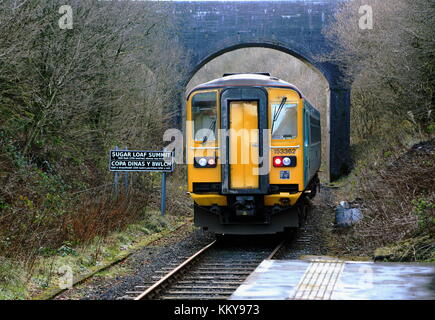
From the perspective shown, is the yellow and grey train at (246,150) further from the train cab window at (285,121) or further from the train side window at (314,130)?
the train side window at (314,130)

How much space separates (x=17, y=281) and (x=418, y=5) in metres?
11.8

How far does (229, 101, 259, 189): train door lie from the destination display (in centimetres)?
354

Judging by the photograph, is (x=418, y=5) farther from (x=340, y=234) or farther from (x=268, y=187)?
(x=268, y=187)

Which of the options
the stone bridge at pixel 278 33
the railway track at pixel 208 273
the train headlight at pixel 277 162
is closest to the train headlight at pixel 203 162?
the train headlight at pixel 277 162

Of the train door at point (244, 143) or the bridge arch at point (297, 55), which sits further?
the bridge arch at point (297, 55)

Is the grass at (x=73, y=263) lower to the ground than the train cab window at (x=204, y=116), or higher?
lower

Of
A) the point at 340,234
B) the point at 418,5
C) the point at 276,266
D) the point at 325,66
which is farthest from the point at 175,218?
the point at 325,66

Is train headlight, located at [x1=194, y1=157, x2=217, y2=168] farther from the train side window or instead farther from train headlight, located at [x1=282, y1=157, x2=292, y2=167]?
the train side window

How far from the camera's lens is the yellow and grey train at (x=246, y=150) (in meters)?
11.2

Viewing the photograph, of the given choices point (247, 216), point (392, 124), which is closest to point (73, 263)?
point (247, 216)

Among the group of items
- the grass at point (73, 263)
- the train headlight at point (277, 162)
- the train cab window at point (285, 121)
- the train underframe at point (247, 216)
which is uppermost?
the train cab window at point (285, 121)

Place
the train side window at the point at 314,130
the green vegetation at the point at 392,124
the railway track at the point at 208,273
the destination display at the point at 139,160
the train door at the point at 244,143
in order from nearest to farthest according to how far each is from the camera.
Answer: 1. the railway track at the point at 208,273
2. the green vegetation at the point at 392,124
3. the train door at the point at 244,143
4. the destination display at the point at 139,160
5. the train side window at the point at 314,130

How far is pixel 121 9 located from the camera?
16.3 meters

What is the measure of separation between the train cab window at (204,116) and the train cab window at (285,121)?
3.52ft
